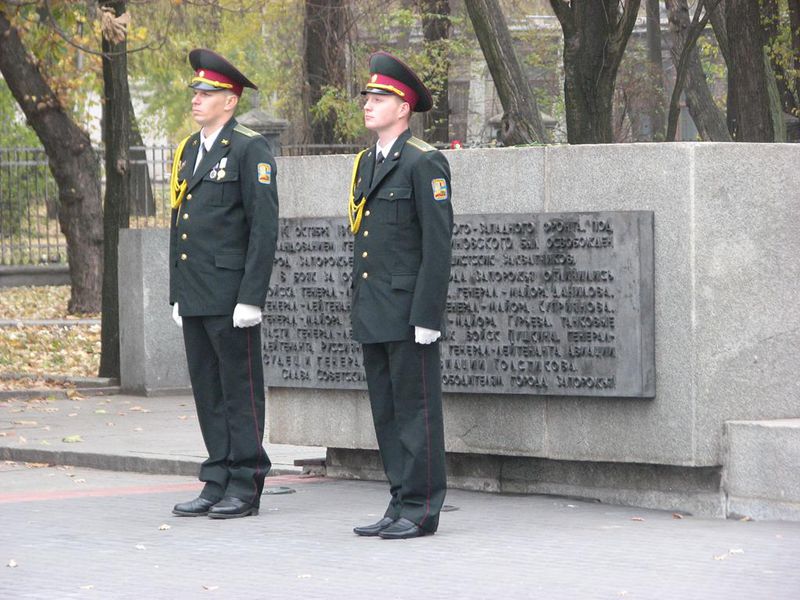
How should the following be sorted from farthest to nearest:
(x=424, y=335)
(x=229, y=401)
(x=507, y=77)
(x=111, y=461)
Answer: (x=507, y=77) → (x=111, y=461) → (x=229, y=401) → (x=424, y=335)

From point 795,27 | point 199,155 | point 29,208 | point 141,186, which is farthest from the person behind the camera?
point 29,208

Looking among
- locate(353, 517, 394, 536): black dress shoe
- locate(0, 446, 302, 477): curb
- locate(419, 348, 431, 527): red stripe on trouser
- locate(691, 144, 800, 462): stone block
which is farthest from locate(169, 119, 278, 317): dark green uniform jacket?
locate(0, 446, 302, 477): curb

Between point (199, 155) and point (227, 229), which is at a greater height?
point (199, 155)

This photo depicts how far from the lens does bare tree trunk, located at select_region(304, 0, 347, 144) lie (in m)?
25.9

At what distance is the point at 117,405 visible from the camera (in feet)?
45.5

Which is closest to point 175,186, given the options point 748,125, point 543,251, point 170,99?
point 543,251

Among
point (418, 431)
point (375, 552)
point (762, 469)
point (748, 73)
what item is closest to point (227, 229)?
point (418, 431)

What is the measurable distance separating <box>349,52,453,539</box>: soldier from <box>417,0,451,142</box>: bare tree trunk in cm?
2136

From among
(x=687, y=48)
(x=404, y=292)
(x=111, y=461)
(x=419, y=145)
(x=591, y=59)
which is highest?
(x=687, y=48)

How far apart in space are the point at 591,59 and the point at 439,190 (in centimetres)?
694

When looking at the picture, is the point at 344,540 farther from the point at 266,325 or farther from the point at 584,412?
the point at 266,325

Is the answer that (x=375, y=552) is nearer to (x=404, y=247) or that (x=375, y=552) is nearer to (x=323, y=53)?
(x=404, y=247)

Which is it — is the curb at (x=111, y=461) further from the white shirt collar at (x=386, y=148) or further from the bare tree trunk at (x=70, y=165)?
the bare tree trunk at (x=70, y=165)

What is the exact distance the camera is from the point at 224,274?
788 cm
